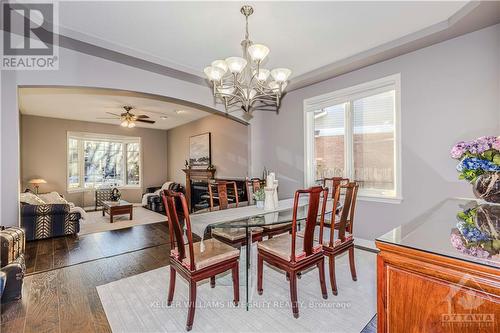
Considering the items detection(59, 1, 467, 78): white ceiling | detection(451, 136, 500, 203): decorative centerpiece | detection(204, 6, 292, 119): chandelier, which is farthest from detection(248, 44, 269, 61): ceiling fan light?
detection(451, 136, 500, 203): decorative centerpiece

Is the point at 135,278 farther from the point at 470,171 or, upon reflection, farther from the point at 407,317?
the point at 470,171

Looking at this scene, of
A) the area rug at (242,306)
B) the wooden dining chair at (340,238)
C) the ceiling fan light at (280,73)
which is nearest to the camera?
the area rug at (242,306)

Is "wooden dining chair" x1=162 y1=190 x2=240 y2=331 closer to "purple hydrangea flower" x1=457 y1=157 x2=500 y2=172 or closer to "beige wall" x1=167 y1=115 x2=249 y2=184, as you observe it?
"purple hydrangea flower" x1=457 y1=157 x2=500 y2=172

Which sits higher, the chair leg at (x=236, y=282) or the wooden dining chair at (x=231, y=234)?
the wooden dining chair at (x=231, y=234)

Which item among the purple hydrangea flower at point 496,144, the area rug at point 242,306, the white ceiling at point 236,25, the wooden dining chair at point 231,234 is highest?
the white ceiling at point 236,25

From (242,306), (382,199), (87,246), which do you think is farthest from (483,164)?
(87,246)

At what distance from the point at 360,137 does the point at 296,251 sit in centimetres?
251

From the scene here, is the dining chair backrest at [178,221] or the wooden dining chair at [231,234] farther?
the wooden dining chair at [231,234]

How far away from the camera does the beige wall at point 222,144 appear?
586 centimetres

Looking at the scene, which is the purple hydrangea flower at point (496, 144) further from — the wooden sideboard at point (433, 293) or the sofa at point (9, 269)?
the sofa at point (9, 269)

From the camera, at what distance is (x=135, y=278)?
2.71 m

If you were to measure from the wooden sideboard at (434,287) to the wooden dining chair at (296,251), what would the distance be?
82cm

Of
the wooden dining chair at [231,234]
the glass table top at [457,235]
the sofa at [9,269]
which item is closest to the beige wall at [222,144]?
the wooden dining chair at [231,234]

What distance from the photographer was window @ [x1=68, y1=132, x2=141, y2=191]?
24.8 ft
